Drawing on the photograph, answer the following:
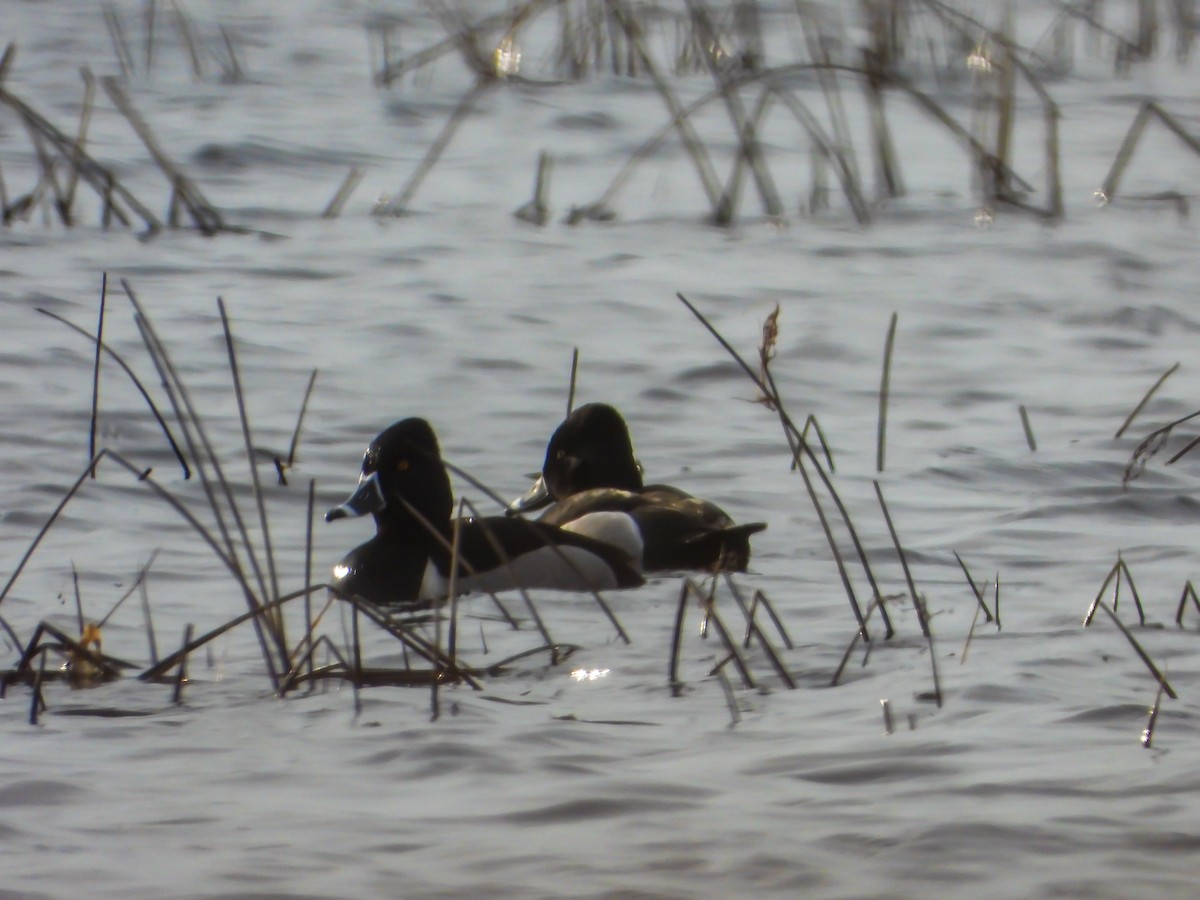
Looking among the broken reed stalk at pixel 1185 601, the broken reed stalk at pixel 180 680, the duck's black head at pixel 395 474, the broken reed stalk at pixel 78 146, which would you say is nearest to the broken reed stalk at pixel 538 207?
the broken reed stalk at pixel 78 146

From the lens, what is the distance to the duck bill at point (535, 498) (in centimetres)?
796

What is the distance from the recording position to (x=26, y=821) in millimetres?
3754

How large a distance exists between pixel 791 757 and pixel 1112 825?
674mm

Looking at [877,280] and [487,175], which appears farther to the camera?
[487,175]

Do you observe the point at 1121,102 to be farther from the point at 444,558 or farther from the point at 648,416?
the point at 444,558

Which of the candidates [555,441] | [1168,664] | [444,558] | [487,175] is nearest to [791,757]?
[1168,664]

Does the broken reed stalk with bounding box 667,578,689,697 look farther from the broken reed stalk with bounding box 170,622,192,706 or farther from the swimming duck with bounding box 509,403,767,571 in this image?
the swimming duck with bounding box 509,403,767,571

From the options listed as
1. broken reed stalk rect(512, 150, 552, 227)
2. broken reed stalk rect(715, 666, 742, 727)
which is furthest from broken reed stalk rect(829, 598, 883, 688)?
broken reed stalk rect(512, 150, 552, 227)

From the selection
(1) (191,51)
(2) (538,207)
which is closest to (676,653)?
(2) (538,207)

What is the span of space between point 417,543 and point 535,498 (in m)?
0.76

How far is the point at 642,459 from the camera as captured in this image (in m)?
8.86

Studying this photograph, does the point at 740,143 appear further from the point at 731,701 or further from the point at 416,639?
the point at 731,701

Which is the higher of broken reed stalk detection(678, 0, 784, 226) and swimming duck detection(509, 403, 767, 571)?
broken reed stalk detection(678, 0, 784, 226)

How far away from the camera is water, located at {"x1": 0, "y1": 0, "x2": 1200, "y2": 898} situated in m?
3.74
